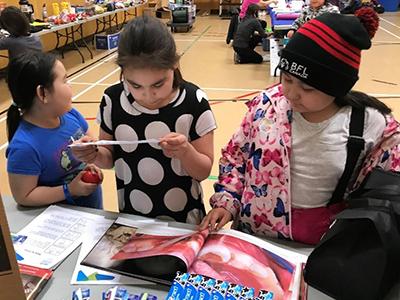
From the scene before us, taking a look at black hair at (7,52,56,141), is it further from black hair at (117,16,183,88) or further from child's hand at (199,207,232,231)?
child's hand at (199,207,232,231)

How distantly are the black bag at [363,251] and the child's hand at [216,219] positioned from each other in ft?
0.98

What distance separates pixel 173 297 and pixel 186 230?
30 centimetres

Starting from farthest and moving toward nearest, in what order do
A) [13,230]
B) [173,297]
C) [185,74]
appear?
[185,74]
[13,230]
[173,297]

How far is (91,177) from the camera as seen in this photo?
4.33ft

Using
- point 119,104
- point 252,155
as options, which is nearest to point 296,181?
point 252,155

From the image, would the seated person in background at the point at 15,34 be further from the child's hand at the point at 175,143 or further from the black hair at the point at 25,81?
the child's hand at the point at 175,143

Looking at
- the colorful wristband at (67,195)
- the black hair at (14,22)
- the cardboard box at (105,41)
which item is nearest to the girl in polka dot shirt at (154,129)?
the colorful wristband at (67,195)

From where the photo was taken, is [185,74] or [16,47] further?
[185,74]

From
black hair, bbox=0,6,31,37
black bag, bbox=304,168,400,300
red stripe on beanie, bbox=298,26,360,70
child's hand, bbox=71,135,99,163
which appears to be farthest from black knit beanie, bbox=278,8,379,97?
black hair, bbox=0,6,31,37

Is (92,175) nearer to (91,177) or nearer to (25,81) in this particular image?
(91,177)

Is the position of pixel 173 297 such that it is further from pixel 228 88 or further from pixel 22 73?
pixel 228 88

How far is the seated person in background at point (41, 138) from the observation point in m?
1.26

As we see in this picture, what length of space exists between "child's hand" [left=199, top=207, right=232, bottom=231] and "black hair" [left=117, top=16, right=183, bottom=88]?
1.38 feet

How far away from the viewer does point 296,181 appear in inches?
43.9
